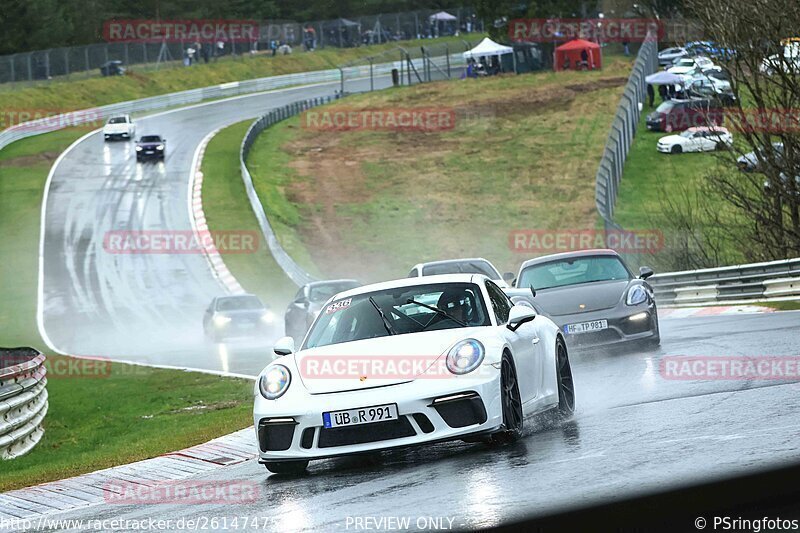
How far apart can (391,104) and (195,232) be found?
97.4ft

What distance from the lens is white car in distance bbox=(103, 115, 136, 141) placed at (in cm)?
6994

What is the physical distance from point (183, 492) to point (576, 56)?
7702cm

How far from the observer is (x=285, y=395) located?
27.7 ft

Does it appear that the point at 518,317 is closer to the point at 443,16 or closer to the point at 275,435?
the point at 275,435

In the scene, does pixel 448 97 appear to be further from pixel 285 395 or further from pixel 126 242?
pixel 285 395

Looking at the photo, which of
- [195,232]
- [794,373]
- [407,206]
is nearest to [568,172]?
[407,206]

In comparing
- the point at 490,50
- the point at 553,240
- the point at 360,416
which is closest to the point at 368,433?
the point at 360,416

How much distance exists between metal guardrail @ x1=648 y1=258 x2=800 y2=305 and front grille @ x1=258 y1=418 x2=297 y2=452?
1648cm

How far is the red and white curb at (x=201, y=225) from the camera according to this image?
43.8 m

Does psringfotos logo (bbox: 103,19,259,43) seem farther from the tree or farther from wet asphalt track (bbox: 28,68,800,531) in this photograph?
wet asphalt track (bbox: 28,68,800,531)

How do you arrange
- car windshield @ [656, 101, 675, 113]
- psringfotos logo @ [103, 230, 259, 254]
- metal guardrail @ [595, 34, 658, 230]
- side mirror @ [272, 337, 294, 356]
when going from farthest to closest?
car windshield @ [656, 101, 675, 113], psringfotos logo @ [103, 230, 259, 254], metal guardrail @ [595, 34, 658, 230], side mirror @ [272, 337, 294, 356]

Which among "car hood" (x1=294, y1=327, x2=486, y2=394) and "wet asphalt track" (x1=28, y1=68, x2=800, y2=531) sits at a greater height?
"car hood" (x1=294, y1=327, x2=486, y2=394)

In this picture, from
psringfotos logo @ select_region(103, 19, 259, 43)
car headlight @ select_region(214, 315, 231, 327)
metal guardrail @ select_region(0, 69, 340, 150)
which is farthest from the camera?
psringfotos logo @ select_region(103, 19, 259, 43)

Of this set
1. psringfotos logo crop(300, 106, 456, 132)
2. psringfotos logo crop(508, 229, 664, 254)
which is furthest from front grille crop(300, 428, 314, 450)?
psringfotos logo crop(300, 106, 456, 132)
